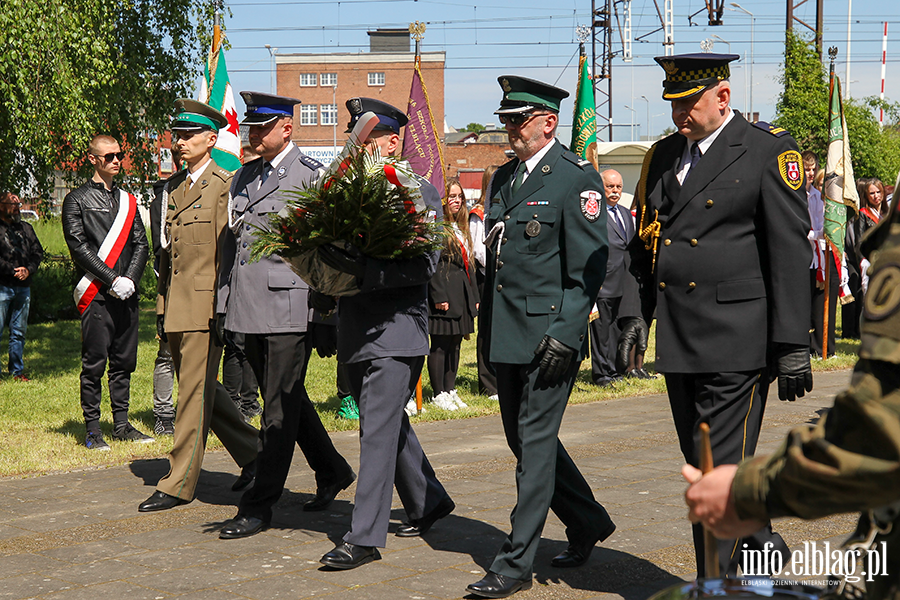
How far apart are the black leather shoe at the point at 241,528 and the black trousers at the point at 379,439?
83cm

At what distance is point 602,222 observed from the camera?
472cm

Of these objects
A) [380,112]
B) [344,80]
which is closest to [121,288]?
[380,112]

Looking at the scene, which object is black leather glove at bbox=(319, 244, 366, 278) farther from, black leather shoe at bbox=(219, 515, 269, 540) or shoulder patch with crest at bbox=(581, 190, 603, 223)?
black leather shoe at bbox=(219, 515, 269, 540)

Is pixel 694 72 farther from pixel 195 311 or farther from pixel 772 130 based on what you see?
pixel 195 311

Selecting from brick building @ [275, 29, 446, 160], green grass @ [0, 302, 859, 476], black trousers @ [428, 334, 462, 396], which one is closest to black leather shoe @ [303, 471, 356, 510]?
green grass @ [0, 302, 859, 476]

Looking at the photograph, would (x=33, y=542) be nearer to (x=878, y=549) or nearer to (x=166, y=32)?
(x=878, y=549)

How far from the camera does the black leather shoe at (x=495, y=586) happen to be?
173 inches

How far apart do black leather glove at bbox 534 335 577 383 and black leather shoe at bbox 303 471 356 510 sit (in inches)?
86.3

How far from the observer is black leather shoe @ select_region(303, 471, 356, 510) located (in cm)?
619

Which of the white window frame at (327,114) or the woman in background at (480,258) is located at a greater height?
the white window frame at (327,114)

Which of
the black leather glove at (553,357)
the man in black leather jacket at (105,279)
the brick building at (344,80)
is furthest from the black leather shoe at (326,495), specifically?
the brick building at (344,80)

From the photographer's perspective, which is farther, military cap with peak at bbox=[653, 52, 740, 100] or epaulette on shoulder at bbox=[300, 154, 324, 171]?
epaulette on shoulder at bbox=[300, 154, 324, 171]

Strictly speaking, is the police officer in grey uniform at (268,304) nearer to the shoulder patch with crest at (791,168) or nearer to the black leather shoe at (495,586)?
the black leather shoe at (495,586)

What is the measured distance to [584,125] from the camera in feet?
42.2
